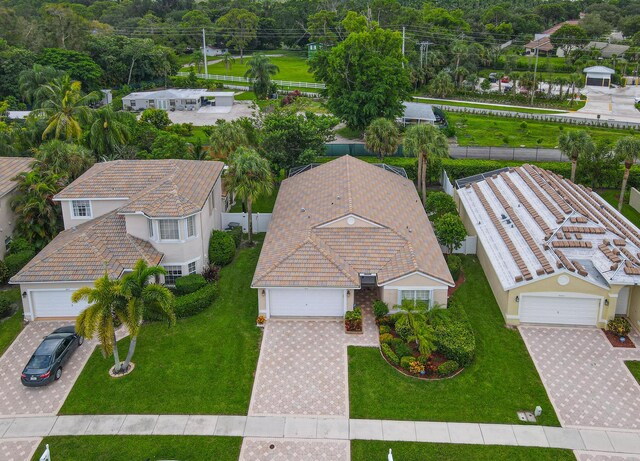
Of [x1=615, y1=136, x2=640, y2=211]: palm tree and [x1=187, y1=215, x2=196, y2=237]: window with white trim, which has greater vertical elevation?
[x1=615, y1=136, x2=640, y2=211]: palm tree

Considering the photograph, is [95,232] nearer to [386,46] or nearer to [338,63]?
[338,63]

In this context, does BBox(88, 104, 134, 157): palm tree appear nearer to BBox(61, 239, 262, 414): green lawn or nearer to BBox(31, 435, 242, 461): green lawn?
BBox(61, 239, 262, 414): green lawn

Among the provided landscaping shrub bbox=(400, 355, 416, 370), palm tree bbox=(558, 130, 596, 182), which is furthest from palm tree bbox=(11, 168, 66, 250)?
palm tree bbox=(558, 130, 596, 182)

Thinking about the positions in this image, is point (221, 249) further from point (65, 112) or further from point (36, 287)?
point (65, 112)

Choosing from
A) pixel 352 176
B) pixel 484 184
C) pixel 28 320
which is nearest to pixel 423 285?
pixel 352 176

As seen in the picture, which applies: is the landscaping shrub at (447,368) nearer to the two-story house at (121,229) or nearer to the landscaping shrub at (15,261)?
the two-story house at (121,229)

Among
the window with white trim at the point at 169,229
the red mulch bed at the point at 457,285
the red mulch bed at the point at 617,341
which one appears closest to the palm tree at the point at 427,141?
the red mulch bed at the point at 457,285
